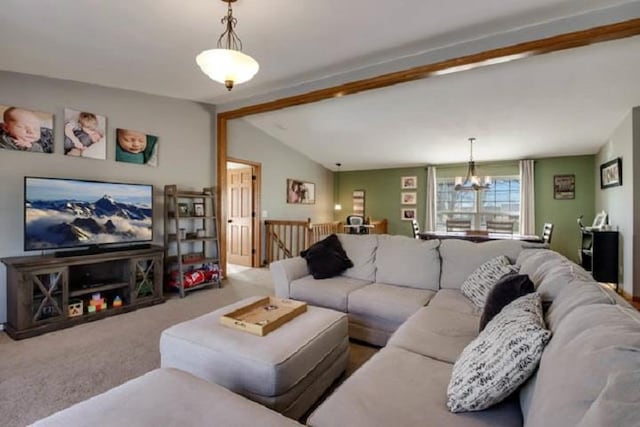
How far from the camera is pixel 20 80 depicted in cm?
313

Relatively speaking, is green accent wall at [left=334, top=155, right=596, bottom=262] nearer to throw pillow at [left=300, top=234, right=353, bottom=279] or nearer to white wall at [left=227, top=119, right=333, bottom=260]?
white wall at [left=227, top=119, right=333, bottom=260]

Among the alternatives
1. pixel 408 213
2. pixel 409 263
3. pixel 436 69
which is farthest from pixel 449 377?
pixel 408 213

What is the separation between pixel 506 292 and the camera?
1.65 m

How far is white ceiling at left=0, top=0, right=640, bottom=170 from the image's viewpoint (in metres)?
2.46

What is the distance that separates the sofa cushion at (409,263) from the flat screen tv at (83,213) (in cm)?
290

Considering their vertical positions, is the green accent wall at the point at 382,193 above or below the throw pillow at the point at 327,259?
above

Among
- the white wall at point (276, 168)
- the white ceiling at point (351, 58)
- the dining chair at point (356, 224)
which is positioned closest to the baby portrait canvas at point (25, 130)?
the white ceiling at point (351, 58)

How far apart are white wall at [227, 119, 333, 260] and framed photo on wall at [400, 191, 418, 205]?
2.09 m

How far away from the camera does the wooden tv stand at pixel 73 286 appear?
286 cm

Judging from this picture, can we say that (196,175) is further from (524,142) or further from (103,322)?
(524,142)

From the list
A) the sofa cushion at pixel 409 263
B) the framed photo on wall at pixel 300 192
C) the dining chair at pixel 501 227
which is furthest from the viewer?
the framed photo on wall at pixel 300 192

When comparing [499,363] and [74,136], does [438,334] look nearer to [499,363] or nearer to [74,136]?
[499,363]

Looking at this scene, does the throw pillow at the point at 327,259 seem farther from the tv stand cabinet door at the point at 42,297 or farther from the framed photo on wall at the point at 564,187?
the framed photo on wall at the point at 564,187

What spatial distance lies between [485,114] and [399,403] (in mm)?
4738
